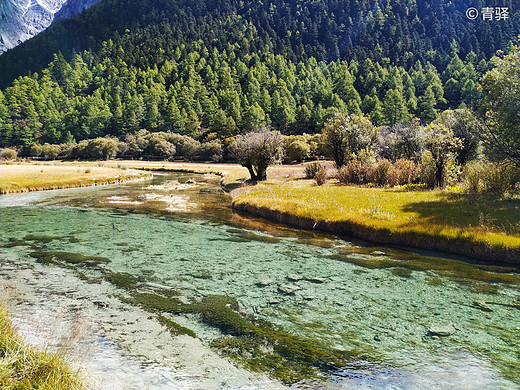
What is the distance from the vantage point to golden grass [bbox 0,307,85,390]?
5367mm

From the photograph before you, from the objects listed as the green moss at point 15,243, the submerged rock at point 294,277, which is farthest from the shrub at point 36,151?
the submerged rock at point 294,277

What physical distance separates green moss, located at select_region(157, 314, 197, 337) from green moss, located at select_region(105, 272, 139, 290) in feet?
10.7

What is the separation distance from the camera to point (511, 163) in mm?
25875

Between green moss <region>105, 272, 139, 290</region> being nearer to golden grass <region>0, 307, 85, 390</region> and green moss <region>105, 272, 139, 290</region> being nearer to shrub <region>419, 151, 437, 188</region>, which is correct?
golden grass <region>0, 307, 85, 390</region>

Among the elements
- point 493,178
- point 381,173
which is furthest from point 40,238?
point 493,178

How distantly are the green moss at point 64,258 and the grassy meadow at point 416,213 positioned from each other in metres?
14.4

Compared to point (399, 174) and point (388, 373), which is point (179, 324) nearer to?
point (388, 373)

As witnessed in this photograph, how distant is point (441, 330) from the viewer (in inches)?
392

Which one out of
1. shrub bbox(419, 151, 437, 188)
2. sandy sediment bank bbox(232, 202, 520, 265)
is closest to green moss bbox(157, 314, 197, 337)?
sandy sediment bank bbox(232, 202, 520, 265)

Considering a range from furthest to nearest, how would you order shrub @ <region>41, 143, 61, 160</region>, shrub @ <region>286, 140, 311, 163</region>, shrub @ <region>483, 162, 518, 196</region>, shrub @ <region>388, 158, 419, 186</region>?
shrub @ <region>41, 143, 61, 160</region>, shrub @ <region>286, 140, 311, 163</region>, shrub @ <region>388, 158, 419, 186</region>, shrub @ <region>483, 162, 518, 196</region>

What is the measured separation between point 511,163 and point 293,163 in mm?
60660

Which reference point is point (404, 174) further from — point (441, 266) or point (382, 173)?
point (441, 266)

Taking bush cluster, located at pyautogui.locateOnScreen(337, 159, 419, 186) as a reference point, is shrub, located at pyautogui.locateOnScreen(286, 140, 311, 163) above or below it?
above

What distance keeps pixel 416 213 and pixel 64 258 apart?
67.2 ft
